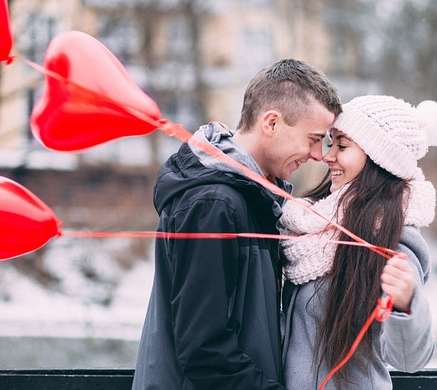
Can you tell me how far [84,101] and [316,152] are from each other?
0.60 metres

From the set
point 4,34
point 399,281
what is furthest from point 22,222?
point 399,281

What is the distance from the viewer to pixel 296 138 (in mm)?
1901

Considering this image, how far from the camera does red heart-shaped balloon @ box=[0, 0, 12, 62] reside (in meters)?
1.75

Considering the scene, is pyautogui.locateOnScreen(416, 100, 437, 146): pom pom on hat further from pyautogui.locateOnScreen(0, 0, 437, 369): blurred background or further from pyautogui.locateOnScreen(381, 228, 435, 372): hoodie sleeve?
pyautogui.locateOnScreen(0, 0, 437, 369): blurred background

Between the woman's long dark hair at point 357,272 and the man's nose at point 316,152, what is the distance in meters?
0.12

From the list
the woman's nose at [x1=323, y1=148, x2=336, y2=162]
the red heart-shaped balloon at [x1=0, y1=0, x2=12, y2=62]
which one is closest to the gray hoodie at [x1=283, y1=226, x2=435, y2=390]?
the woman's nose at [x1=323, y1=148, x2=336, y2=162]

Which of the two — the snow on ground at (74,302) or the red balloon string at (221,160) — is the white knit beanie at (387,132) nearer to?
the red balloon string at (221,160)

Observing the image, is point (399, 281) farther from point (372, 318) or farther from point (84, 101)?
point (84, 101)

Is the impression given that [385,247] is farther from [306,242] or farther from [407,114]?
[407,114]

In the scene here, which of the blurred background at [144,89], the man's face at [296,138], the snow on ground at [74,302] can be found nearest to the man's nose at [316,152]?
the man's face at [296,138]

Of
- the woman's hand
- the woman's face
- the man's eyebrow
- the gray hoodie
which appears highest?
the man's eyebrow

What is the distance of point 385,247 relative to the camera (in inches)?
72.6

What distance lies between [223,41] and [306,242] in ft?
50.7

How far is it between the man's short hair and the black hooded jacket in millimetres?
205
